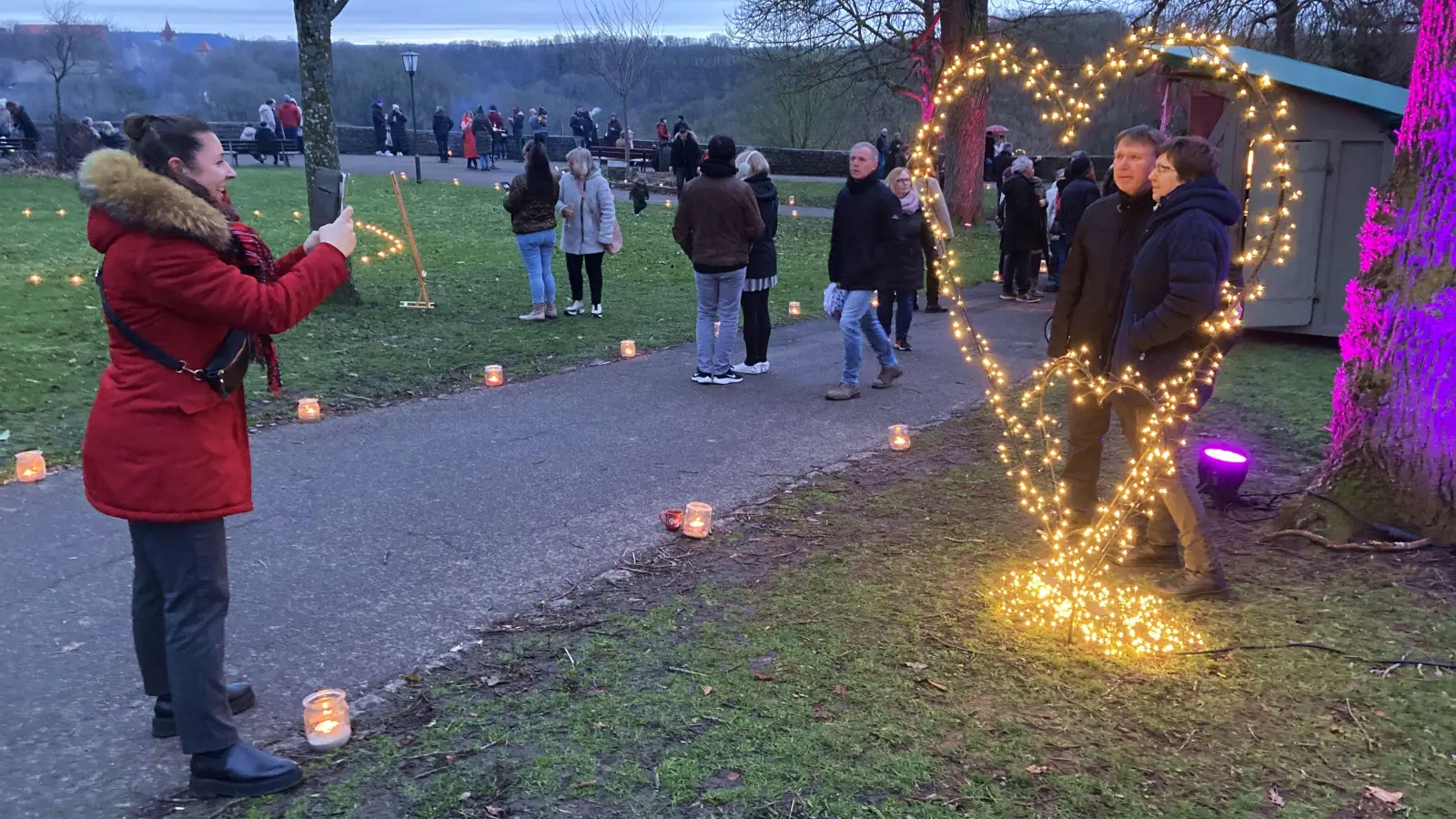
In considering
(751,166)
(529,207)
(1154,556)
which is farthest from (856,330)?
(529,207)

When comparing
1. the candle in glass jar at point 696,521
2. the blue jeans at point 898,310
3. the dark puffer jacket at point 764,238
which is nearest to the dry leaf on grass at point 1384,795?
the candle in glass jar at point 696,521

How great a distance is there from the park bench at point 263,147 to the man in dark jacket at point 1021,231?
24.7 meters

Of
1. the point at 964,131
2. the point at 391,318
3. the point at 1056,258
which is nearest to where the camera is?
the point at 391,318

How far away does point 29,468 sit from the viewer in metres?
5.82

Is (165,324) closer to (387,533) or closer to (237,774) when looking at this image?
(237,774)

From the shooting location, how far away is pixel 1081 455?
5176 millimetres

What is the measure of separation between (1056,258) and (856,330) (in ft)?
23.4

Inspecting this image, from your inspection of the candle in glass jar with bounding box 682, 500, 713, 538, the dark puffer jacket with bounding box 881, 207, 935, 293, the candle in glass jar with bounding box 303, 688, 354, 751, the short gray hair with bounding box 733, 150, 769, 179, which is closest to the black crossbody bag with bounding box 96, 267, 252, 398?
the candle in glass jar with bounding box 303, 688, 354, 751

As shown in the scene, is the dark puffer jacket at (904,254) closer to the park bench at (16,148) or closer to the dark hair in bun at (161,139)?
the dark hair in bun at (161,139)

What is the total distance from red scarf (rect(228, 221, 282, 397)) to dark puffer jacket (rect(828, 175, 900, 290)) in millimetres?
5167

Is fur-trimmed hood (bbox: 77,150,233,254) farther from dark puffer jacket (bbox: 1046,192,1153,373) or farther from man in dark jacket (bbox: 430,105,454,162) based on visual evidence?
man in dark jacket (bbox: 430,105,454,162)

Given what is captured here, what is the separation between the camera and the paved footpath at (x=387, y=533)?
3520 millimetres

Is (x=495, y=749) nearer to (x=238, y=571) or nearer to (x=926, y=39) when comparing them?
(x=238, y=571)

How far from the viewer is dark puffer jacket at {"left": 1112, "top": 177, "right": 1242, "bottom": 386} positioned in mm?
4188
